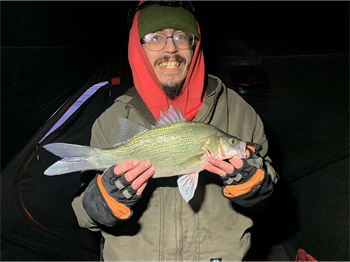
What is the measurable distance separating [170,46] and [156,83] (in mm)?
323

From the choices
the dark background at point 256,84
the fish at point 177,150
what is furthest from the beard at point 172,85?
the dark background at point 256,84

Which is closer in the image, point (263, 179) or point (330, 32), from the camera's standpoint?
point (263, 179)

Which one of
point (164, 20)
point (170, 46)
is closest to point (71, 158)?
point (170, 46)

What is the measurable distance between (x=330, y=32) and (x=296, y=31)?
39 centimetres

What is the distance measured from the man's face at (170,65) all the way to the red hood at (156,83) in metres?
0.05

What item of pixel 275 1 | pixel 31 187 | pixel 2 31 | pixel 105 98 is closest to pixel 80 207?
pixel 31 187

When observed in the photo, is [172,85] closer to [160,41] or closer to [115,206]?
[160,41]

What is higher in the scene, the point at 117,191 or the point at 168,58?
the point at 168,58

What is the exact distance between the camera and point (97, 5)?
8.54 feet

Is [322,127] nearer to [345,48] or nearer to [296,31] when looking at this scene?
[345,48]

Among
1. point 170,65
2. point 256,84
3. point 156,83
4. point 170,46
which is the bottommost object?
point 256,84

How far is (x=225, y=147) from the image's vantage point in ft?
4.49

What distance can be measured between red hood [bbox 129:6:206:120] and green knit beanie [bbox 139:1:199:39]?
3.1 inches

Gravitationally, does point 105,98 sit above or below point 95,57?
below
